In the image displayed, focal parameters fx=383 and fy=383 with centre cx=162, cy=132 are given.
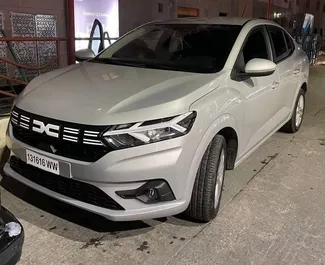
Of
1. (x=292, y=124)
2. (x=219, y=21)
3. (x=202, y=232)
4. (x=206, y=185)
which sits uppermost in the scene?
(x=219, y=21)

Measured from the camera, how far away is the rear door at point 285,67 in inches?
159

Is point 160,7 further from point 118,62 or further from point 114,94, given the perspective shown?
point 114,94

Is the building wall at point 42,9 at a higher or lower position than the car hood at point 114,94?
higher

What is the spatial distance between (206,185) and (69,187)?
2.98 feet

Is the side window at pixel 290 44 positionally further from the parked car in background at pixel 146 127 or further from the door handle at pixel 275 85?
the parked car in background at pixel 146 127

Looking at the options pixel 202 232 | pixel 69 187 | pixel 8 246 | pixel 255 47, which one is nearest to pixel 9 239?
pixel 8 246

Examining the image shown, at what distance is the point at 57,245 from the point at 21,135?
0.79 metres

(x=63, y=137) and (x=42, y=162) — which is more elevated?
(x=63, y=137)

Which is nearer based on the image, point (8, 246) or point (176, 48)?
point (8, 246)

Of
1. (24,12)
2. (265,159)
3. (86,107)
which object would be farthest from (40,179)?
(24,12)

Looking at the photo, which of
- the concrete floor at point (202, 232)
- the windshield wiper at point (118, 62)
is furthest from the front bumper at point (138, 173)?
the windshield wiper at point (118, 62)

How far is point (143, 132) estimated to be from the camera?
2.29m

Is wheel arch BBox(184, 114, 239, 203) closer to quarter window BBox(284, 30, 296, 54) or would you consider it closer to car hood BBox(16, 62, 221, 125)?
car hood BBox(16, 62, 221, 125)

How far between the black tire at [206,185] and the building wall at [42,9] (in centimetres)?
479
